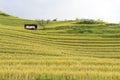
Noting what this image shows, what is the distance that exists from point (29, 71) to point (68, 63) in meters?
5.06

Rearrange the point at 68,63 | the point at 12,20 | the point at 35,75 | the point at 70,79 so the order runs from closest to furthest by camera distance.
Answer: the point at 70,79 → the point at 35,75 → the point at 68,63 → the point at 12,20

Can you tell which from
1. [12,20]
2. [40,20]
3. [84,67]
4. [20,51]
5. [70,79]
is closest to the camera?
[70,79]

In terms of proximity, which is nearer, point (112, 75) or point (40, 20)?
point (112, 75)

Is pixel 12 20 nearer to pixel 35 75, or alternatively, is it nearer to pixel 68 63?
pixel 68 63

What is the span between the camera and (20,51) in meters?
29.4

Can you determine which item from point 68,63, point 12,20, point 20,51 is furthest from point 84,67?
point 12,20

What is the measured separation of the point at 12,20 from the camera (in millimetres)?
89125

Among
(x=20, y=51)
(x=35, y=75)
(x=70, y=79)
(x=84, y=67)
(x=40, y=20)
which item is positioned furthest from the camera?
(x=40, y=20)

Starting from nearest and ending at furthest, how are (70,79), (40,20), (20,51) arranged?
(70,79)
(20,51)
(40,20)

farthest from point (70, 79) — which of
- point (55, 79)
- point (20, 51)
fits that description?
point (20, 51)

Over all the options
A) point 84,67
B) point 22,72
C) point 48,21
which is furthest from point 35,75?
point 48,21

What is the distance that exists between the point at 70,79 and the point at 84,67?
4675 mm

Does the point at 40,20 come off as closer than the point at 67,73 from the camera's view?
No

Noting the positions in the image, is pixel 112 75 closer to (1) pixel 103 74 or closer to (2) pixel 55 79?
(1) pixel 103 74
